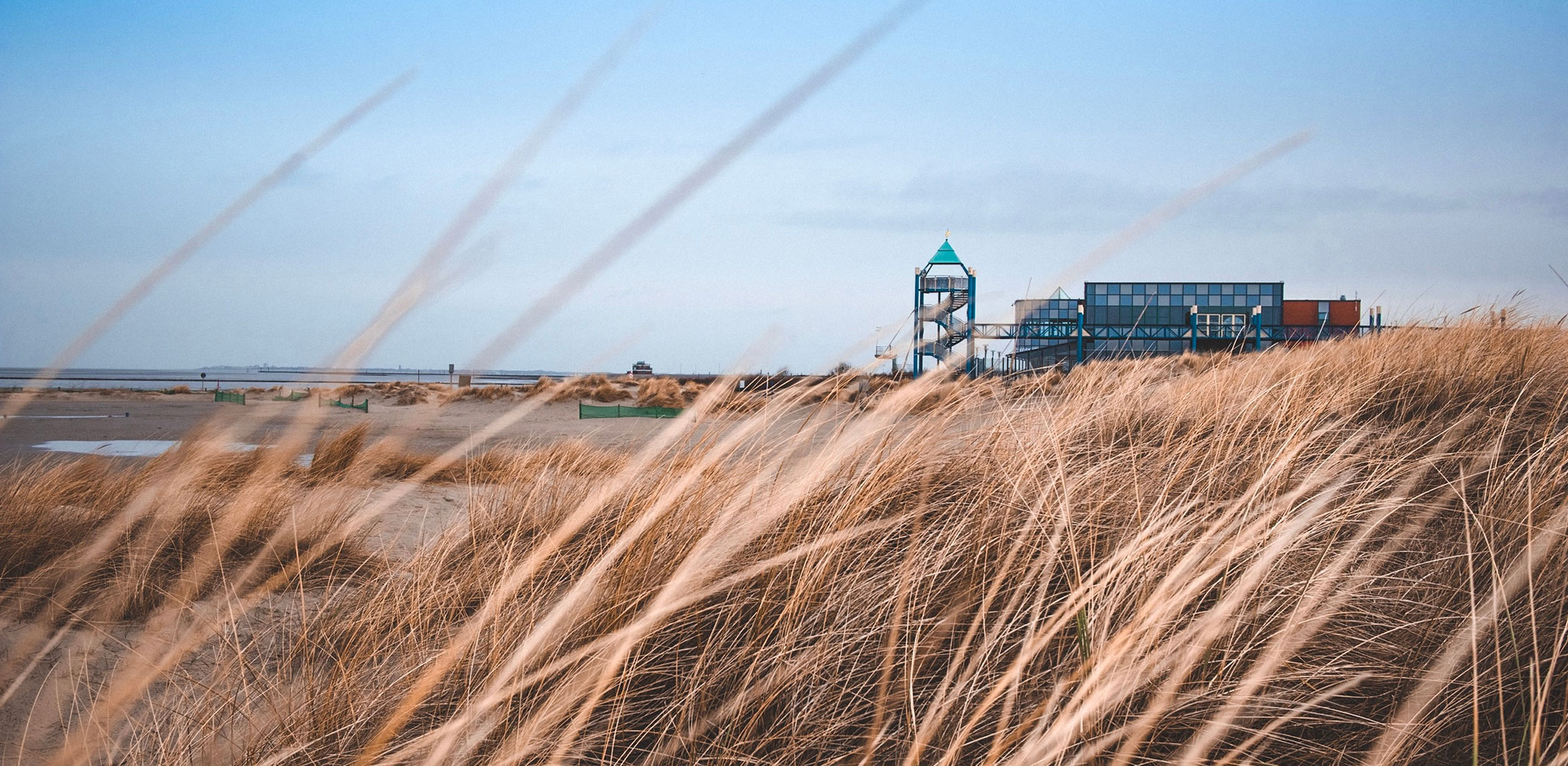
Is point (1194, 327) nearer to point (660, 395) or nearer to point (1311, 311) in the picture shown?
point (660, 395)

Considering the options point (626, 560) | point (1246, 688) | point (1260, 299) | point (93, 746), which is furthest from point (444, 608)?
point (1260, 299)

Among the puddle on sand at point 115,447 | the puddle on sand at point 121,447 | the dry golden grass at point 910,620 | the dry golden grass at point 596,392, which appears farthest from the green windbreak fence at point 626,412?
the dry golden grass at point 910,620

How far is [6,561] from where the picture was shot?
273 cm

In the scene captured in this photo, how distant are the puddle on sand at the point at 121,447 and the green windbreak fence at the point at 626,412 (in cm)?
486

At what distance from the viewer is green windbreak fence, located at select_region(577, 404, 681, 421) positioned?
11984 millimetres

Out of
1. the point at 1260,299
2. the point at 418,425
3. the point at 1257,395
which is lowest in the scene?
the point at 418,425

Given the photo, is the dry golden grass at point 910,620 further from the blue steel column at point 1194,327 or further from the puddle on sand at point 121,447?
the blue steel column at point 1194,327

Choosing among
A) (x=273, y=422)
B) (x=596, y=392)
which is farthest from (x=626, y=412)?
(x=596, y=392)

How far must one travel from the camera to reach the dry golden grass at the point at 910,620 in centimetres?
134

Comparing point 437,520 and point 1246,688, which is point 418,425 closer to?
point 437,520

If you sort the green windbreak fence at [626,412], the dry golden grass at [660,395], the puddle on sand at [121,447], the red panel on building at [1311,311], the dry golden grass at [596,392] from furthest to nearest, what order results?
1. the red panel on building at [1311,311]
2. the dry golden grass at [596,392]
3. the dry golden grass at [660,395]
4. the green windbreak fence at [626,412]
5. the puddle on sand at [121,447]

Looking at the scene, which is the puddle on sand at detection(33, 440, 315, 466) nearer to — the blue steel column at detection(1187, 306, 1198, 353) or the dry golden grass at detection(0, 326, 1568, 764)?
the dry golden grass at detection(0, 326, 1568, 764)

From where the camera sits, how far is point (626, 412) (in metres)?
12.7

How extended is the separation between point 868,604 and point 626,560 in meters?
0.55
